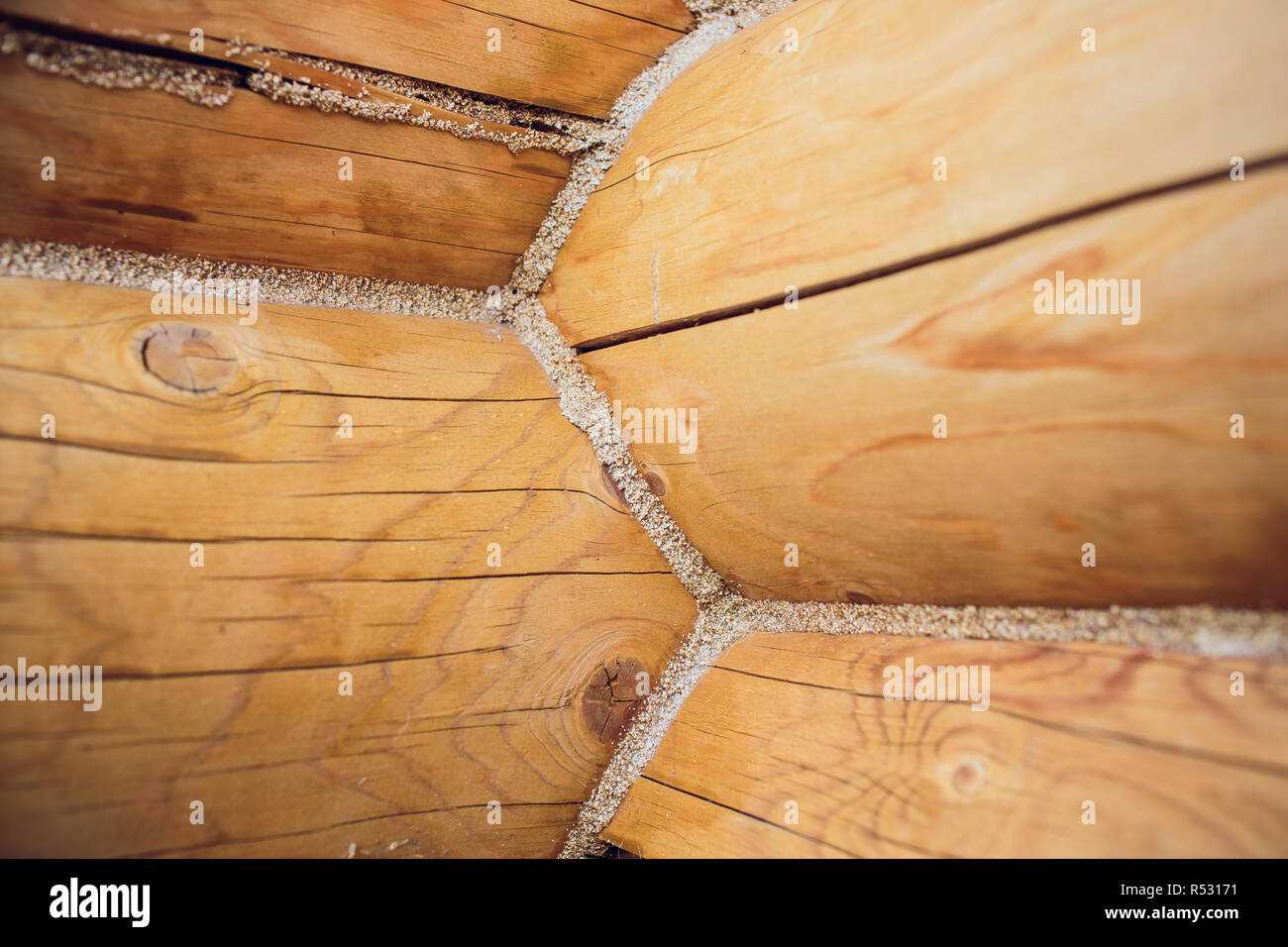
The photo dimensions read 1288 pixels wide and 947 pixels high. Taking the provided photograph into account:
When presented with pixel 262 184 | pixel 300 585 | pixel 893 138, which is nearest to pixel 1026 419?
pixel 893 138

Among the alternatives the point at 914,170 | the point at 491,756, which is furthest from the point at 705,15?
the point at 491,756

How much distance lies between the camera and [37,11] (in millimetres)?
1104

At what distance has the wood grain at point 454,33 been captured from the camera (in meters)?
1.17

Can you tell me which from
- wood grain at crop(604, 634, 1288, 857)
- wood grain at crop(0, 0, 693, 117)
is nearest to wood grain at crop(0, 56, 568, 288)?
wood grain at crop(0, 0, 693, 117)

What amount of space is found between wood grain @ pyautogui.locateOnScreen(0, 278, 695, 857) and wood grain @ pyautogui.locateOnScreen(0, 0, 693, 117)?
0.47 metres

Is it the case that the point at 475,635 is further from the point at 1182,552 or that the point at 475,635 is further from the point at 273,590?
the point at 1182,552

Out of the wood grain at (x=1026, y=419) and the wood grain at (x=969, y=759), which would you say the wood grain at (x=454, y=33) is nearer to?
the wood grain at (x=1026, y=419)

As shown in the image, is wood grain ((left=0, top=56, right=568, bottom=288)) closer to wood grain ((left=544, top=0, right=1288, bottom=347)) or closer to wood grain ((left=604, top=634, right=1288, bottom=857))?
wood grain ((left=544, top=0, right=1288, bottom=347))

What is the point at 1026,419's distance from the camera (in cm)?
101

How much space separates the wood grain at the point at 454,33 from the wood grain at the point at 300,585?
468mm

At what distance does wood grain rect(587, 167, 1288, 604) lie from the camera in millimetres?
854

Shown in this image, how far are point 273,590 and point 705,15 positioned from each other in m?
1.51
